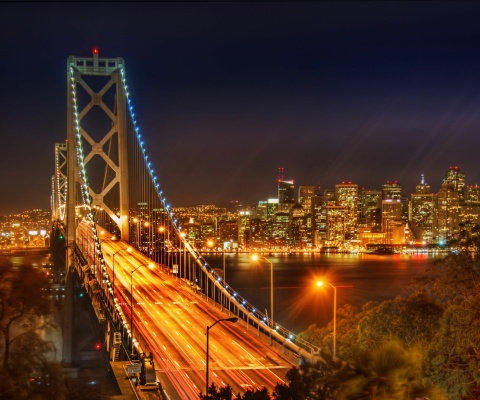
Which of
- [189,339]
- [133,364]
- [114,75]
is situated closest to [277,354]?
[189,339]

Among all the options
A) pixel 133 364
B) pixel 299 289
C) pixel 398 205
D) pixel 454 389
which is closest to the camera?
pixel 454 389

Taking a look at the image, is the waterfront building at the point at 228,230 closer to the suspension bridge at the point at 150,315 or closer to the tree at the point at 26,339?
the suspension bridge at the point at 150,315

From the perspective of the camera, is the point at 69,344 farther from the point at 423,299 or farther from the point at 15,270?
the point at 15,270

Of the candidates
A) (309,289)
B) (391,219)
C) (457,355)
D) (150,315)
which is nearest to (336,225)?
(391,219)

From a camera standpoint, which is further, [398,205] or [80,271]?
[398,205]

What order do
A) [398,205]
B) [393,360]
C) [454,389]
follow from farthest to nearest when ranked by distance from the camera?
[398,205]
[454,389]
[393,360]

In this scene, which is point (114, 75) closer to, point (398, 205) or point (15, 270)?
point (15, 270)

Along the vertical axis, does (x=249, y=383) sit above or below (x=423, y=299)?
below

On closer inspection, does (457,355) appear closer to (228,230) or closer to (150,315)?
(150,315)

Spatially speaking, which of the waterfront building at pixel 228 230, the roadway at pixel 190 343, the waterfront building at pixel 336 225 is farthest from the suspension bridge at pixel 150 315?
the waterfront building at pixel 336 225
